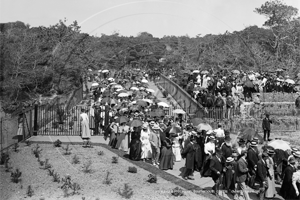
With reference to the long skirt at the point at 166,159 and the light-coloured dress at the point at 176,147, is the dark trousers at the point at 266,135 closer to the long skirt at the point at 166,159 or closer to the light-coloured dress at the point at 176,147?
the light-coloured dress at the point at 176,147

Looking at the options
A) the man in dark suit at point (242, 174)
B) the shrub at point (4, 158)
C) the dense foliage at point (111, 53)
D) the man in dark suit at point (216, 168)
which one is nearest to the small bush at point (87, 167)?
the shrub at point (4, 158)

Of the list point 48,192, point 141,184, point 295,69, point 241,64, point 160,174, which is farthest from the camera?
point 241,64

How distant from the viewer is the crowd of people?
1189cm

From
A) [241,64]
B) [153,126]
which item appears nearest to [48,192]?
[153,126]

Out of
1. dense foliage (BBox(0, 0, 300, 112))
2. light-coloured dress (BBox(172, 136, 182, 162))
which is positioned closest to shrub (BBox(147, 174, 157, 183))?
light-coloured dress (BBox(172, 136, 182, 162))

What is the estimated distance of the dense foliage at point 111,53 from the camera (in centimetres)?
2583

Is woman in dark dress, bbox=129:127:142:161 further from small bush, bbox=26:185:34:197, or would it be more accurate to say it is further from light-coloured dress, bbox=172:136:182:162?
small bush, bbox=26:185:34:197

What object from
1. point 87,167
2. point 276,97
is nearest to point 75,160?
point 87,167

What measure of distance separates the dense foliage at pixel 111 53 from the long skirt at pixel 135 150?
10788mm

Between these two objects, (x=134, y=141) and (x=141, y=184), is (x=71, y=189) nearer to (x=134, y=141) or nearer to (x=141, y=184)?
(x=141, y=184)

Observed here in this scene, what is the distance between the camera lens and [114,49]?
6091 centimetres

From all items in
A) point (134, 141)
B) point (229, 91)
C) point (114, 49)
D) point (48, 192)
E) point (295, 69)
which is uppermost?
point (114, 49)

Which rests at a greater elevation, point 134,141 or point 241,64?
point 241,64

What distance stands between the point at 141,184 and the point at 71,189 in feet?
6.94
